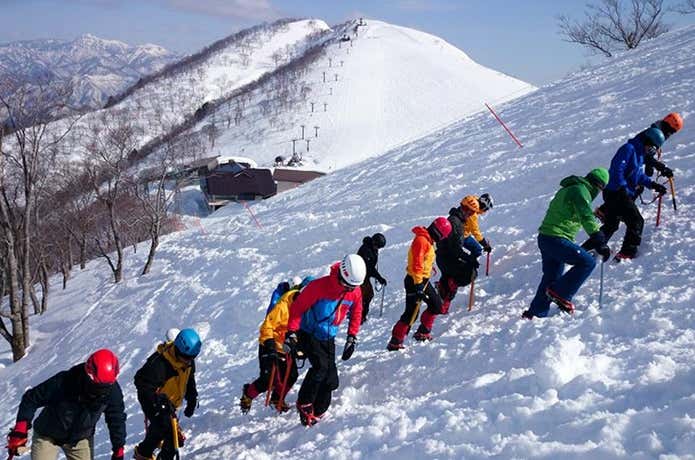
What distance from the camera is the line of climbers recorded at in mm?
5457

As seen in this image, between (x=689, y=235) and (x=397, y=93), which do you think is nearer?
(x=689, y=235)

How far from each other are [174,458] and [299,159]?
81998mm

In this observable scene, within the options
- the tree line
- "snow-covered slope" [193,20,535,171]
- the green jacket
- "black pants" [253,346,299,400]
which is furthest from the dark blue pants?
A: "snow-covered slope" [193,20,535,171]

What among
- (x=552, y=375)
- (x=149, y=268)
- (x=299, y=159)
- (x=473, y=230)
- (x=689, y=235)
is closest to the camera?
(x=552, y=375)

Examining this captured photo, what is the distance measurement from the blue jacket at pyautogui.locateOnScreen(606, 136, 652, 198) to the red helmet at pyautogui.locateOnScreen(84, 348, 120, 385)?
660 centimetres

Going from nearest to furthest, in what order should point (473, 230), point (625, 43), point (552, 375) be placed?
point (552, 375), point (473, 230), point (625, 43)

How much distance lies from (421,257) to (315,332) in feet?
6.19

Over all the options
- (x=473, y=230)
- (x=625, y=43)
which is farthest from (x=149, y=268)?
(x=625, y=43)

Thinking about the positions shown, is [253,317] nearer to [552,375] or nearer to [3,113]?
[552,375]

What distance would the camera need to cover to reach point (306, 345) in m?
6.34

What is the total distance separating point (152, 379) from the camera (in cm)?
618

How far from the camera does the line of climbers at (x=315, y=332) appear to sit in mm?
5457

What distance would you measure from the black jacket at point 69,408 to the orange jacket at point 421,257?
3.81 m

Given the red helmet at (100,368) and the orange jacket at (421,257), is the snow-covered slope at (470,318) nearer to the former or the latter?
the orange jacket at (421,257)
